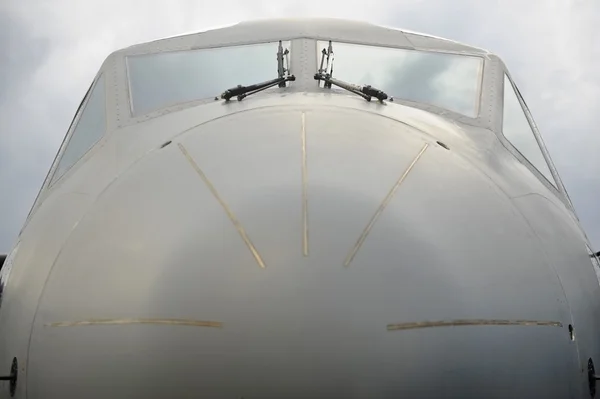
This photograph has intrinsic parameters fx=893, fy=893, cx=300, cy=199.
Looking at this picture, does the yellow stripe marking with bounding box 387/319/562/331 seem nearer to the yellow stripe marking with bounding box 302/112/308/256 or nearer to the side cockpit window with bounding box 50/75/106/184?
the yellow stripe marking with bounding box 302/112/308/256

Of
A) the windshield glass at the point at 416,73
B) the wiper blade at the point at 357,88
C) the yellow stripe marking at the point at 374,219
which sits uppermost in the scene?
the windshield glass at the point at 416,73

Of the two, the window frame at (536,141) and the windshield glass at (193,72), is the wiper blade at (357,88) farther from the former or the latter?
the window frame at (536,141)

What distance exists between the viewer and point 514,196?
18.9ft

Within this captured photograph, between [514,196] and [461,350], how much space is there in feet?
5.13

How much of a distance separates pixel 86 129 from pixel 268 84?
1.63 m

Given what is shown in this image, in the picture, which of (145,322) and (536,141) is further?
(536,141)

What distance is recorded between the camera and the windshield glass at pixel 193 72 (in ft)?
23.8

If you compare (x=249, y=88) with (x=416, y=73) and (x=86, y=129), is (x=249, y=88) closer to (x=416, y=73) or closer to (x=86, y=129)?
(x=86, y=129)

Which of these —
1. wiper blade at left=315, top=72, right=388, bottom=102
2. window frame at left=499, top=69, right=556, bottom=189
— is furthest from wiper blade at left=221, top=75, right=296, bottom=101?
window frame at left=499, top=69, right=556, bottom=189

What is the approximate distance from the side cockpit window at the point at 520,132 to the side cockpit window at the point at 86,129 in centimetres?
332

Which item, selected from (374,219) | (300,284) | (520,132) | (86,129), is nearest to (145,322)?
(300,284)

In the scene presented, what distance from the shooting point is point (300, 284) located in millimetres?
4391

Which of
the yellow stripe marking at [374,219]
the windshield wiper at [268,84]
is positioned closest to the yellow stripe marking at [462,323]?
the yellow stripe marking at [374,219]

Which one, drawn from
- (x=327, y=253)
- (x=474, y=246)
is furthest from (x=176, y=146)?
(x=474, y=246)
